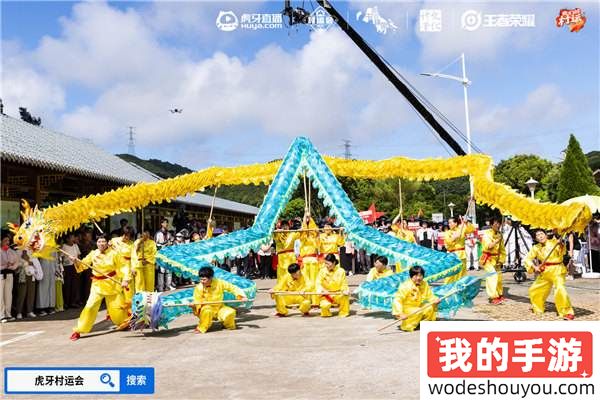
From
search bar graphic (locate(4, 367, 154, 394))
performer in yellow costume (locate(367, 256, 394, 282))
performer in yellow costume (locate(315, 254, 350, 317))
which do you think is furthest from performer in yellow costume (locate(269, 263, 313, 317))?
search bar graphic (locate(4, 367, 154, 394))

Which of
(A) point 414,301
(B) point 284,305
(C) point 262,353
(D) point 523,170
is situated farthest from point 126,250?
(D) point 523,170

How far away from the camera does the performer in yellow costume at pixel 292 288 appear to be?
30.2ft

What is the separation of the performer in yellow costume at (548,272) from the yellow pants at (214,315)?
429cm

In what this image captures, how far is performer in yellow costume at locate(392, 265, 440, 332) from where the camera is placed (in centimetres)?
729

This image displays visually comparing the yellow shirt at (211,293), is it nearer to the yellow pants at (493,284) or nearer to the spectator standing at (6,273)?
the spectator standing at (6,273)

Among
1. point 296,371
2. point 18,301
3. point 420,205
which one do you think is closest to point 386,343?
point 296,371

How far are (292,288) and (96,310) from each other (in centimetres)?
299

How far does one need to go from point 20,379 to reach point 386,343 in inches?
146

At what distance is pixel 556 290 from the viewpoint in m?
8.10

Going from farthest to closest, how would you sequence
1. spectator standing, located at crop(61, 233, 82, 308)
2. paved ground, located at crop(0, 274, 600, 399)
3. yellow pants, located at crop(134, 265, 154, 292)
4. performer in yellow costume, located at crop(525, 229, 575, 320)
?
1. spectator standing, located at crop(61, 233, 82, 308)
2. yellow pants, located at crop(134, 265, 154, 292)
3. performer in yellow costume, located at crop(525, 229, 575, 320)
4. paved ground, located at crop(0, 274, 600, 399)

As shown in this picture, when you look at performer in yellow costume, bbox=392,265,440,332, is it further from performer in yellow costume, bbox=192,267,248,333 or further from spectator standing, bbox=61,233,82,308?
spectator standing, bbox=61,233,82,308

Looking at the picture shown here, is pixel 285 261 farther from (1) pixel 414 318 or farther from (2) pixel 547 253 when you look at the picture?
(2) pixel 547 253

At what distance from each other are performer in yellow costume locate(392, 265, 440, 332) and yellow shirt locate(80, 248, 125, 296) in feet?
12.0

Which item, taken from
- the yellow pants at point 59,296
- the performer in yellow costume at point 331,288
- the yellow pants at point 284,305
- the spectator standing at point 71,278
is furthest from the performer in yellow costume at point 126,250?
the performer in yellow costume at point 331,288
